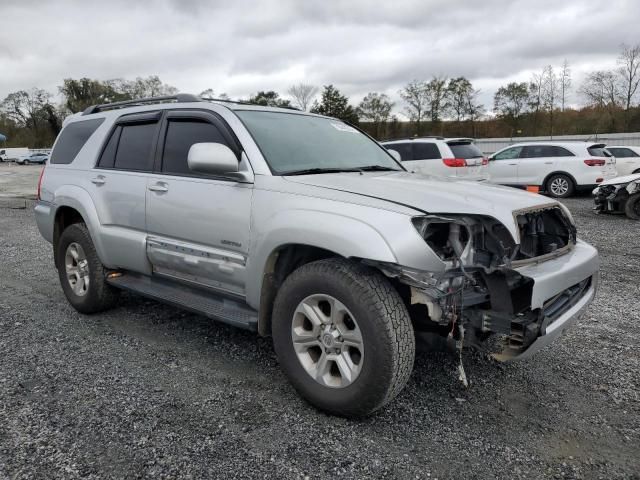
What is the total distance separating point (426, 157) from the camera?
12.5 meters

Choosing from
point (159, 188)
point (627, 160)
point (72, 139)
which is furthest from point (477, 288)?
point (627, 160)

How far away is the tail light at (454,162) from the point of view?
12133 millimetres

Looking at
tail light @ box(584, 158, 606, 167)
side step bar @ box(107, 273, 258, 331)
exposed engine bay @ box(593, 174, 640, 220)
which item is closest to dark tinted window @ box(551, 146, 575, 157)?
tail light @ box(584, 158, 606, 167)

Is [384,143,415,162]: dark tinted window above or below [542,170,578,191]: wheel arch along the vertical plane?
above

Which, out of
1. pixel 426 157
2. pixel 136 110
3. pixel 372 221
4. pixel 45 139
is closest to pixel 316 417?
pixel 372 221

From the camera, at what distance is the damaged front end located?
2533 mm

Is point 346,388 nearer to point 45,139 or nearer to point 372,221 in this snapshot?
point 372,221

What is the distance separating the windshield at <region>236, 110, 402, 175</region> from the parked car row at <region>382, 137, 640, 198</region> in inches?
326

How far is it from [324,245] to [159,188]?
5.36ft

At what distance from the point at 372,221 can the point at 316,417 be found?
1166 mm

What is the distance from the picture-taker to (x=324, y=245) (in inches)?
107

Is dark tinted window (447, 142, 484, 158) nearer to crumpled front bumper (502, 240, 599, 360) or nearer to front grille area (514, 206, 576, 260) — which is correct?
front grille area (514, 206, 576, 260)

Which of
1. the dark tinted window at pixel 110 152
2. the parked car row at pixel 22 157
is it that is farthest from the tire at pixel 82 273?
the parked car row at pixel 22 157

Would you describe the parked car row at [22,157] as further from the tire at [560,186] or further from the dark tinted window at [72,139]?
the dark tinted window at [72,139]
